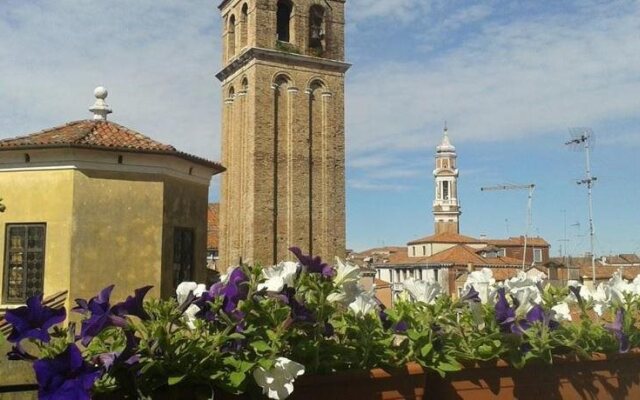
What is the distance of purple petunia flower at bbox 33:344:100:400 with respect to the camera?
164cm

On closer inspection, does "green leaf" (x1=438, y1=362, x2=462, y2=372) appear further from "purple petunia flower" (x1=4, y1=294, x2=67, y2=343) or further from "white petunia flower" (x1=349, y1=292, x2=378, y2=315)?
"purple petunia flower" (x1=4, y1=294, x2=67, y2=343)

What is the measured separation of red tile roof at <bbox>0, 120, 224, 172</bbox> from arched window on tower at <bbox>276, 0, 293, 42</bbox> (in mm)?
21822

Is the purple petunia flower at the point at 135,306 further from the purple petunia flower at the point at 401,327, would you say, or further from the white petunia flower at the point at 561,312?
the white petunia flower at the point at 561,312

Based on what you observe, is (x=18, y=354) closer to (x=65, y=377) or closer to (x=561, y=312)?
(x=65, y=377)

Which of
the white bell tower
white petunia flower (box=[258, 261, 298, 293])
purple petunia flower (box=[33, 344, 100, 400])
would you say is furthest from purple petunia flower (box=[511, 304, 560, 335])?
the white bell tower

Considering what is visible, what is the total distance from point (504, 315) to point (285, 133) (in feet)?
101

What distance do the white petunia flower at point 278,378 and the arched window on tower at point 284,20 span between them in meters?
33.3

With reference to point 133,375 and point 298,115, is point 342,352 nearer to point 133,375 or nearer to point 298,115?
point 133,375

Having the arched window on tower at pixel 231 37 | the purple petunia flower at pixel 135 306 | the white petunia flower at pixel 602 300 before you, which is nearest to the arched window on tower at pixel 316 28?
the arched window on tower at pixel 231 37

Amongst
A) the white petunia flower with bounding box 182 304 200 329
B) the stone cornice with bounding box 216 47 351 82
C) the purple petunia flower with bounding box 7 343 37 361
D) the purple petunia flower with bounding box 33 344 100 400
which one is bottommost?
the purple petunia flower with bounding box 33 344 100 400

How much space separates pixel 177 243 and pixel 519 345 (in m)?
11.1

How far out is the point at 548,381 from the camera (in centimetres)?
261

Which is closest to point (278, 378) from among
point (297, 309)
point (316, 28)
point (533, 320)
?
point (297, 309)

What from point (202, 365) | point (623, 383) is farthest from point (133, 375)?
point (623, 383)
